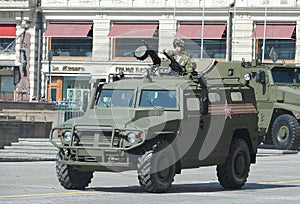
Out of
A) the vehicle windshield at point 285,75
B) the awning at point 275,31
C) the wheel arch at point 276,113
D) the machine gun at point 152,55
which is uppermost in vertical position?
the awning at point 275,31

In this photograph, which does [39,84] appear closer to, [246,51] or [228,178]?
[246,51]

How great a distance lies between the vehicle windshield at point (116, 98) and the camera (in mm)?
16327

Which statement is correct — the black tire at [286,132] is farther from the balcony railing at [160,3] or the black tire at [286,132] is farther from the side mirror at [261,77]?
the balcony railing at [160,3]

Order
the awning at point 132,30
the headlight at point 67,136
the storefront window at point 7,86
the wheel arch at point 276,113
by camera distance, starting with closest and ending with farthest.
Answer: the headlight at point 67,136 < the wheel arch at point 276,113 < the awning at point 132,30 < the storefront window at point 7,86

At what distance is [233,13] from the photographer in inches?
2194

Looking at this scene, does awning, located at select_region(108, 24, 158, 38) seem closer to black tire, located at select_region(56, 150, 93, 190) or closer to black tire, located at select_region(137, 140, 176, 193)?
black tire, located at select_region(56, 150, 93, 190)

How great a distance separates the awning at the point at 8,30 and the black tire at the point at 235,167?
43.2 m

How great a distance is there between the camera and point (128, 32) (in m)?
56.7

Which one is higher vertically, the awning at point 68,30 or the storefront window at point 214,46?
the awning at point 68,30

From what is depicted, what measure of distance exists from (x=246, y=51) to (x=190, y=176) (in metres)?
36.0

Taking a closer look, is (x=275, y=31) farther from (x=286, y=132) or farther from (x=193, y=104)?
(x=193, y=104)

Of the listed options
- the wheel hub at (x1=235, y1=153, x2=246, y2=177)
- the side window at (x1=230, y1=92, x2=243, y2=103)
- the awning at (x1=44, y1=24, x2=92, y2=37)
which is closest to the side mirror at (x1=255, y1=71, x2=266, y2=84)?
the side window at (x1=230, y1=92, x2=243, y2=103)

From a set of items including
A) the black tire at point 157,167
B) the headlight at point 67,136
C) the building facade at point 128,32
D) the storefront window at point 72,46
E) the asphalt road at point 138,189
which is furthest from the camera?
the storefront window at point 72,46

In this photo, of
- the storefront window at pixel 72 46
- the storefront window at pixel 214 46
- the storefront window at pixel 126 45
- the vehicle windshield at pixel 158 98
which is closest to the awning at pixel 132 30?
the storefront window at pixel 126 45
